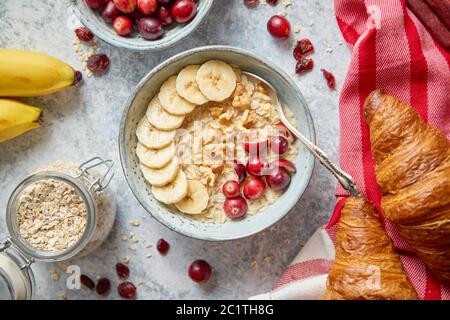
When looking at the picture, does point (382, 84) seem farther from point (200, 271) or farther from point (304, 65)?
point (200, 271)

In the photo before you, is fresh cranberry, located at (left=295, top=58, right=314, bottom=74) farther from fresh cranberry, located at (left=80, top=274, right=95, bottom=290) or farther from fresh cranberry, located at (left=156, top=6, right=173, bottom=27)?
fresh cranberry, located at (left=80, top=274, right=95, bottom=290)

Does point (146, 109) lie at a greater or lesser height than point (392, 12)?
lesser

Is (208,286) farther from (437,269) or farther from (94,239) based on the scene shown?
(437,269)

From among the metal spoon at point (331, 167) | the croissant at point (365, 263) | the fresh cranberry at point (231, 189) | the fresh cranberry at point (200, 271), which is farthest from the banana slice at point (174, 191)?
the croissant at point (365, 263)

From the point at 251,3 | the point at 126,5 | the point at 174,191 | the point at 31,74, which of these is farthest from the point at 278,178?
the point at 31,74

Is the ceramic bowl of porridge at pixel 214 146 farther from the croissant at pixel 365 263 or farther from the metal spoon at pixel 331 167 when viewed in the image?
the croissant at pixel 365 263
